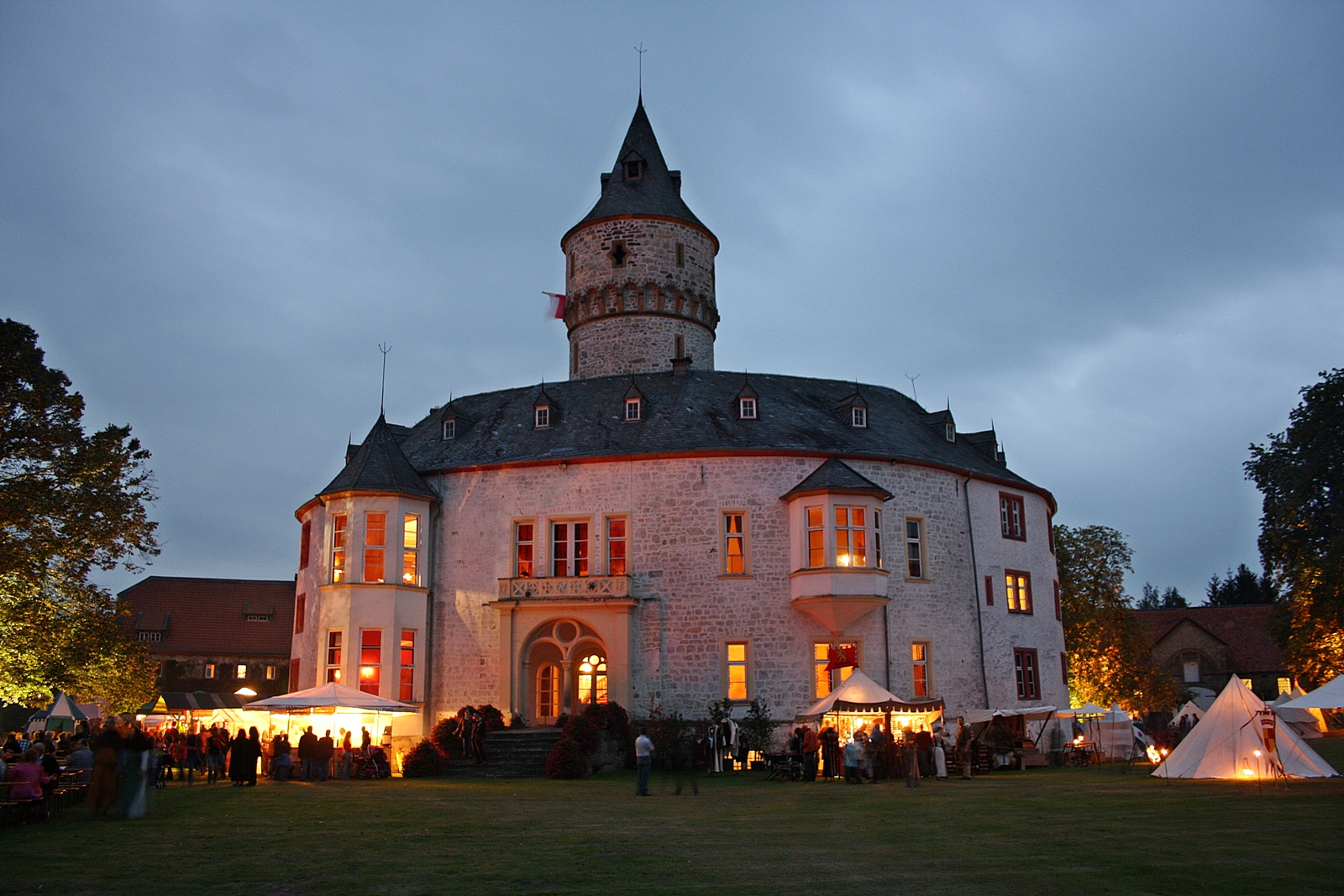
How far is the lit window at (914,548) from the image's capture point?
106ft

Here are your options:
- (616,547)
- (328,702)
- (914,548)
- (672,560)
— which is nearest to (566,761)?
(328,702)

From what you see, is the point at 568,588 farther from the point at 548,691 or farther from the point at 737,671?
the point at 737,671

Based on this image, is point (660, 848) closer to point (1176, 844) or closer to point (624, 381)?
point (1176, 844)

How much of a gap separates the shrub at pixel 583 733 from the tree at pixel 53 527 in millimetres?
12421

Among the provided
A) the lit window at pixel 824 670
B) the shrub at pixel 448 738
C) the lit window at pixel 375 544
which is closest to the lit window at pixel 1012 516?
the lit window at pixel 824 670

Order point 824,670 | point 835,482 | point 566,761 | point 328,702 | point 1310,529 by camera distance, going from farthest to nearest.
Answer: point 1310,529, point 824,670, point 835,482, point 566,761, point 328,702

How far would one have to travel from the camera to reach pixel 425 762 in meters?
28.2

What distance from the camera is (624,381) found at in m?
36.1

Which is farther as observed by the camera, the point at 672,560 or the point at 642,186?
the point at 642,186

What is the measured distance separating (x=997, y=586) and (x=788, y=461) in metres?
8.16

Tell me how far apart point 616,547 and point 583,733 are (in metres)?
6.57

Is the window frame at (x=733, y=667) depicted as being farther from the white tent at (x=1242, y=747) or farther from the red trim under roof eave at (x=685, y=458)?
the white tent at (x=1242, y=747)

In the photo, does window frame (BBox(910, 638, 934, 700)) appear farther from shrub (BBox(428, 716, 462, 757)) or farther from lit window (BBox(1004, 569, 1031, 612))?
shrub (BBox(428, 716, 462, 757))

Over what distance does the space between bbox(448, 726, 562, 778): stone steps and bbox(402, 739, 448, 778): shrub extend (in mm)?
330
